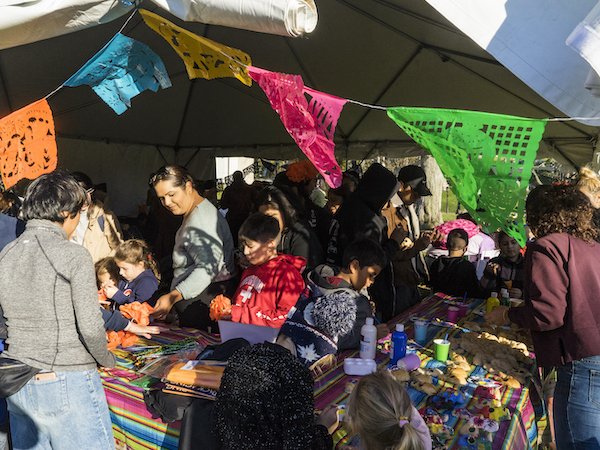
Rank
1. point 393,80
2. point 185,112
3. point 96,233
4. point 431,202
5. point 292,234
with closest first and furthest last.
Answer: point 292,234 → point 96,233 → point 393,80 → point 185,112 → point 431,202

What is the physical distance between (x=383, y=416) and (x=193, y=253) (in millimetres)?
1684

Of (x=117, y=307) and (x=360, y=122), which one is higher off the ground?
(x=360, y=122)

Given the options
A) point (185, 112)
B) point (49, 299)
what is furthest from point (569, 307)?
point (185, 112)

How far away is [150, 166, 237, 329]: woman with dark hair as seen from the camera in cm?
267

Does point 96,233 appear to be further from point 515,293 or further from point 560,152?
point 560,152

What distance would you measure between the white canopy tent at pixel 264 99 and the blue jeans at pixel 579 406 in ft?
9.53

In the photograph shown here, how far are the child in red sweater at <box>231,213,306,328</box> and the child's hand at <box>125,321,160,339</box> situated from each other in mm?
544

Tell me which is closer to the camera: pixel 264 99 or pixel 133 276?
pixel 133 276

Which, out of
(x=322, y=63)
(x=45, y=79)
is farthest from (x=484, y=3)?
(x=45, y=79)

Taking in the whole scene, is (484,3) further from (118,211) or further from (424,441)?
(118,211)

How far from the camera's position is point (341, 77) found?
568 cm

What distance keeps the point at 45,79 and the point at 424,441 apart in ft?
18.1

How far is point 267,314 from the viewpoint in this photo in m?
2.37

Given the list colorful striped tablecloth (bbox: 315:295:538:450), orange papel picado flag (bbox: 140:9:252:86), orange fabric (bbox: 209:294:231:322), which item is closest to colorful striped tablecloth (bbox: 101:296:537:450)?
colorful striped tablecloth (bbox: 315:295:538:450)
